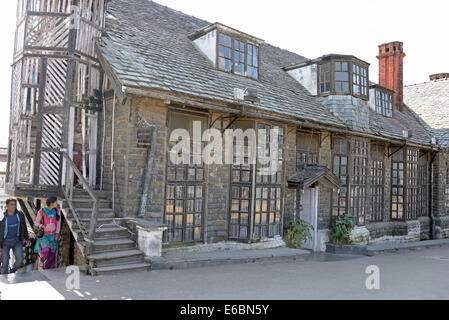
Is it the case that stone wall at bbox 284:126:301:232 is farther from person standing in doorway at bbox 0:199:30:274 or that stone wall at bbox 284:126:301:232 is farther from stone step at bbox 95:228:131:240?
person standing in doorway at bbox 0:199:30:274

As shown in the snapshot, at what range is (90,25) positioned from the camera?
367 inches

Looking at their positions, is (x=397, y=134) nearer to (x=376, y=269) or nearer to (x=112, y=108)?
(x=376, y=269)

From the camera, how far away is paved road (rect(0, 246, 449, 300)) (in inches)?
235

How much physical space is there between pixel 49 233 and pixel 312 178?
7858 millimetres

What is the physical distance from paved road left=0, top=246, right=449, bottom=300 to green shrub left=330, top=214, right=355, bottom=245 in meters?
3.60

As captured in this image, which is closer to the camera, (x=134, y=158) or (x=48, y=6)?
(x=134, y=158)

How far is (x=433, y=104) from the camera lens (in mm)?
20781

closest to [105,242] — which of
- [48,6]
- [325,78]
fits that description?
[48,6]

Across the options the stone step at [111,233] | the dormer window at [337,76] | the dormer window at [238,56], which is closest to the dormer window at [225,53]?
the dormer window at [238,56]

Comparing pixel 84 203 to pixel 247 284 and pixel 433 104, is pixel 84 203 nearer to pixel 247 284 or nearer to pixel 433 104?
pixel 247 284

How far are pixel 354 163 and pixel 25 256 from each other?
11.8 m

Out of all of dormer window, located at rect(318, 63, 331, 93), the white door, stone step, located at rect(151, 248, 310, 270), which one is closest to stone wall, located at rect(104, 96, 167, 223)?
stone step, located at rect(151, 248, 310, 270)
